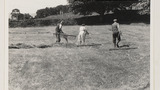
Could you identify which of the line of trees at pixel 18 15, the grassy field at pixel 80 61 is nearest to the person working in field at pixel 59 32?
the grassy field at pixel 80 61

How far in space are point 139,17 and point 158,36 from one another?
2.74ft

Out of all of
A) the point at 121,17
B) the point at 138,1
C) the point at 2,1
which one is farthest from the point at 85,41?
the point at 2,1

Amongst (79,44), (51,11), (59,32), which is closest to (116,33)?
(79,44)

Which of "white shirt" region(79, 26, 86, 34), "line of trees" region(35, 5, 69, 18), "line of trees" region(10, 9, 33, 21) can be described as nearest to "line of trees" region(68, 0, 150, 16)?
"line of trees" region(35, 5, 69, 18)

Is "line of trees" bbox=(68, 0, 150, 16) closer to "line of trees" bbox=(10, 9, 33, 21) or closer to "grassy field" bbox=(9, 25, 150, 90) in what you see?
"grassy field" bbox=(9, 25, 150, 90)

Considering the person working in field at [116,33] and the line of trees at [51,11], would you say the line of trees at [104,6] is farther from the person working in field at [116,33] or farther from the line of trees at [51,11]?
the person working in field at [116,33]

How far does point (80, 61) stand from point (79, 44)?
0.54 meters

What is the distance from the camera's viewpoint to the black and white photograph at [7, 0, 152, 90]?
1027 cm

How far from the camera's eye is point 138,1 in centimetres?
1079

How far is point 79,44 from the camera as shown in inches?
423

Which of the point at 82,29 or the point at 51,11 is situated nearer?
the point at 51,11

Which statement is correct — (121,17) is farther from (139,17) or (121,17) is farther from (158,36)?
(158,36)

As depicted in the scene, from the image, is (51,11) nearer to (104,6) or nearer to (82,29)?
(82,29)

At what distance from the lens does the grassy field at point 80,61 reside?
403 inches
